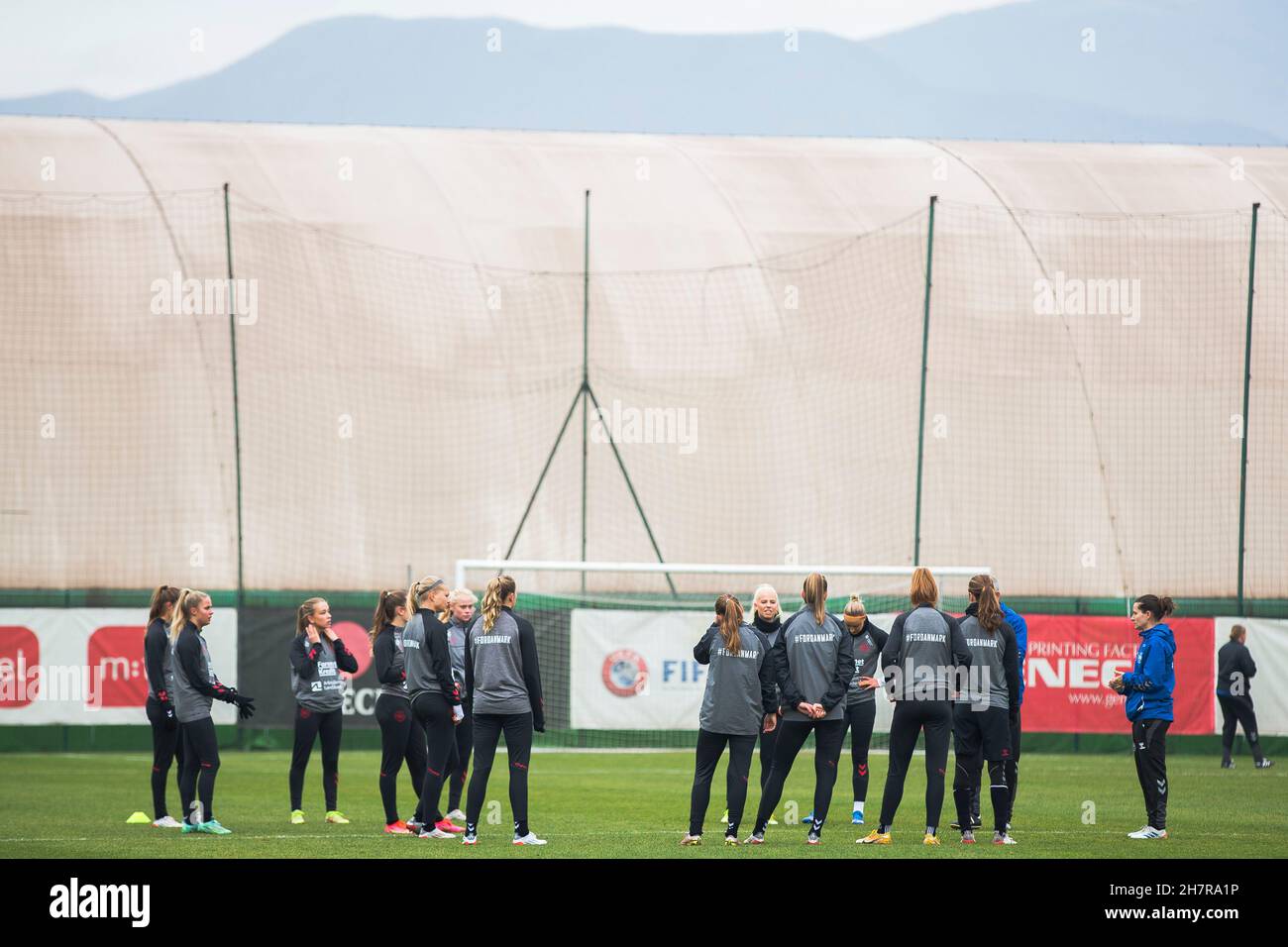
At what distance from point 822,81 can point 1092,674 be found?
13764 centimetres

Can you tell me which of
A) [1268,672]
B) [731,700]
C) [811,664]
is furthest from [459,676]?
[1268,672]

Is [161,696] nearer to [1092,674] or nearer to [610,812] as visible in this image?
[610,812]

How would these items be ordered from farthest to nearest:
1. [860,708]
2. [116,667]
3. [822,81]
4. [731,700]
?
[822,81] < [116,667] < [860,708] < [731,700]

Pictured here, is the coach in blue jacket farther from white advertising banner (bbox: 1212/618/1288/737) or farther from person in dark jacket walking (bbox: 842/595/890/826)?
white advertising banner (bbox: 1212/618/1288/737)

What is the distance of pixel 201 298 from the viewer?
30.0 meters

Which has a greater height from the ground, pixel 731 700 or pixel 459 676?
pixel 731 700

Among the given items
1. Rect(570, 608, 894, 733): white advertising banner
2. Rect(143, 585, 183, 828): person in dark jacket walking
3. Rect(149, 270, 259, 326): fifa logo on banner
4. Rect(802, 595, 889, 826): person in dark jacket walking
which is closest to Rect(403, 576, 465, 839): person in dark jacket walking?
Rect(143, 585, 183, 828): person in dark jacket walking

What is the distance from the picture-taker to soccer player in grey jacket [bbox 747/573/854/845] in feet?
37.1

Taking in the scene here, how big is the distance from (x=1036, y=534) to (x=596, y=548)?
342 inches

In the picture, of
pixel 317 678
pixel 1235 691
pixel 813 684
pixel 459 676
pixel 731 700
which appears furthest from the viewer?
pixel 1235 691

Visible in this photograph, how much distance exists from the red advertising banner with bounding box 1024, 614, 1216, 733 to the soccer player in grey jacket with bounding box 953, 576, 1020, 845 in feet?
36.9

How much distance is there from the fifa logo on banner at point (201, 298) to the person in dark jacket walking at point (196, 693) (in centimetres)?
1828

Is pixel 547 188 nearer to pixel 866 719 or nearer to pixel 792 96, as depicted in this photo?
pixel 866 719
